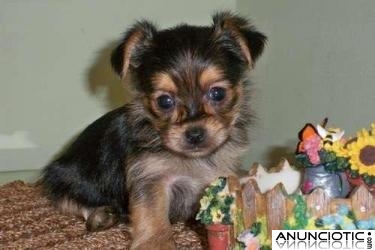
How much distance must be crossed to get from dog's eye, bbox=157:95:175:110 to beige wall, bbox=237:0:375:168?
0.80 meters

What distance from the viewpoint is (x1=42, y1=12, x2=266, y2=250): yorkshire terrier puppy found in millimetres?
2682

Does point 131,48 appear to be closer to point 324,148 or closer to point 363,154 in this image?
point 324,148

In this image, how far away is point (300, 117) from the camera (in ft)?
12.9

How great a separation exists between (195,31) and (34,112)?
1.87 meters

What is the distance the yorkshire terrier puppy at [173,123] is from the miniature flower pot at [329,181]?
464mm

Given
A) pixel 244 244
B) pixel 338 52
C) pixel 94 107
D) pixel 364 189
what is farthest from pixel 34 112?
pixel 364 189

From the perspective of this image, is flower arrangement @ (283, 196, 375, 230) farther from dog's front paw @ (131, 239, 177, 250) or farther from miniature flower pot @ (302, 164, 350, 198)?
dog's front paw @ (131, 239, 177, 250)

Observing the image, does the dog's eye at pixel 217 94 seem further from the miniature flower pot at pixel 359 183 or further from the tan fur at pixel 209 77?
the miniature flower pot at pixel 359 183

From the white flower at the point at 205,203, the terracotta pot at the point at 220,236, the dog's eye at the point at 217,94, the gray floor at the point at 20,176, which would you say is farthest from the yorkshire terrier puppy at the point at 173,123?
the gray floor at the point at 20,176

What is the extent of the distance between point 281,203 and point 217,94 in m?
0.72

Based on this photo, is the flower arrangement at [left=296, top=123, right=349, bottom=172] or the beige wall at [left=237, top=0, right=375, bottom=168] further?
the beige wall at [left=237, top=0, right=375, bottom=168]

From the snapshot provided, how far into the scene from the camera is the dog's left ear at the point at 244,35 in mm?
2863

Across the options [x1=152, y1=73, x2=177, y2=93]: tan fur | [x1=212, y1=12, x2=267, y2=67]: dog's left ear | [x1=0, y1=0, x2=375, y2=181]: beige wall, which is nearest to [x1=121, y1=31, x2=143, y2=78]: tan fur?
[x1=152, y1=73, x2=177, y2=93]: tan fur

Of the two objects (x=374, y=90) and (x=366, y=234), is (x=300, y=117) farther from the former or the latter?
(x=366, y=234)
